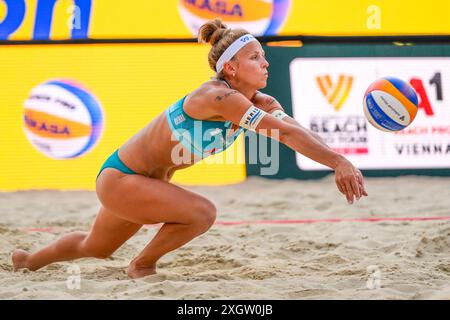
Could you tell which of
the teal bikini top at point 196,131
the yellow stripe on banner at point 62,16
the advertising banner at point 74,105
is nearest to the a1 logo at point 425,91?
the advertising banner at point 74,105

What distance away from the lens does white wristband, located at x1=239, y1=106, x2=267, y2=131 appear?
337cm

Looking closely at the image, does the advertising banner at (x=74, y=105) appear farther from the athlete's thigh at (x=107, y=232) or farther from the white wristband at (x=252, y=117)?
the white wristband at (x=252, y=117)

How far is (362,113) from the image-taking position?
23.9 ft

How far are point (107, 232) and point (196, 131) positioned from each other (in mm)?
741

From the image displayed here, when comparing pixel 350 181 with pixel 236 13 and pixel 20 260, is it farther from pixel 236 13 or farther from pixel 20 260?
pixel 236 13

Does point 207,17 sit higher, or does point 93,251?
point 207,17

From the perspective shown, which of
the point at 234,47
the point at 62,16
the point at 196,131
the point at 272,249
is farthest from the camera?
the point at 62,16

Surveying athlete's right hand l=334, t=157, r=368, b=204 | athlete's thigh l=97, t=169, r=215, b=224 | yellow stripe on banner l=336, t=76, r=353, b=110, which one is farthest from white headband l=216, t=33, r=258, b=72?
yellow stripe on banner l=336, t=76, r=353, b=110

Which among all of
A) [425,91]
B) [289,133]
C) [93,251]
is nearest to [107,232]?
[93,251]

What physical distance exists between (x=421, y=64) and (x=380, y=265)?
381 centimetres

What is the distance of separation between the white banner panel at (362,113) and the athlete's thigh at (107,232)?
3696mm

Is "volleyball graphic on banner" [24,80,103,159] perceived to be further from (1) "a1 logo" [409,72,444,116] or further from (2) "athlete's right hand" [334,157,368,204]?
(2) "athlete's right hand" [334,157,368,204]

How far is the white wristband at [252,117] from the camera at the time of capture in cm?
337
